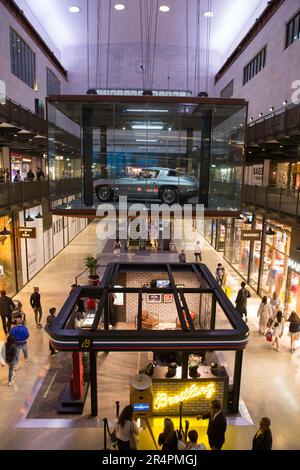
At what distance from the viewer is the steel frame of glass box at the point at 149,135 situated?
43.0 feet

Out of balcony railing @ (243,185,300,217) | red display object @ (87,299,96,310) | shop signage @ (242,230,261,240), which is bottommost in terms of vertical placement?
red display object @ (87,299,96,310)

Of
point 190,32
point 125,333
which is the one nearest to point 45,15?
point 190,32

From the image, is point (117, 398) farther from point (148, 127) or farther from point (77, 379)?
point (148, 127)

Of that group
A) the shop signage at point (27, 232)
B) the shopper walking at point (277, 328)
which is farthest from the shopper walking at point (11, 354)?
the shopper walking at point (277, 328)

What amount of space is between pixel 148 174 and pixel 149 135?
144 centimetres

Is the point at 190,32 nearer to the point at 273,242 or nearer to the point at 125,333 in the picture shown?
the point at 273,242

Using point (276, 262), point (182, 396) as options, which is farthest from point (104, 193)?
point (182, 396)

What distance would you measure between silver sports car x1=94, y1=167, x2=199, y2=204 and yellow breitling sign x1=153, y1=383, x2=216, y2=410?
7.62m

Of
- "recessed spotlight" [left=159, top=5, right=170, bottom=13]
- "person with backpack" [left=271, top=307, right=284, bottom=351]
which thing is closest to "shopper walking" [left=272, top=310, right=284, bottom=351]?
"person with backpack" [left=271, top=307, right=284, bottom=351]

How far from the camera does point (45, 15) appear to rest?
1046 inches

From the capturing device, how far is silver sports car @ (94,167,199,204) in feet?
45.2

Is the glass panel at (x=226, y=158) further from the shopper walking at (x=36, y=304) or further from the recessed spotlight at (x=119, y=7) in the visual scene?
the recessed spotlight at (x=119, y=7)

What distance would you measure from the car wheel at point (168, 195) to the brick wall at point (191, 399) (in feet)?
24.8

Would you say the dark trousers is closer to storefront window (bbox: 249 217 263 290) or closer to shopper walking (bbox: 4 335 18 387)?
shopper walking (bbox: 4 335 18 387)
